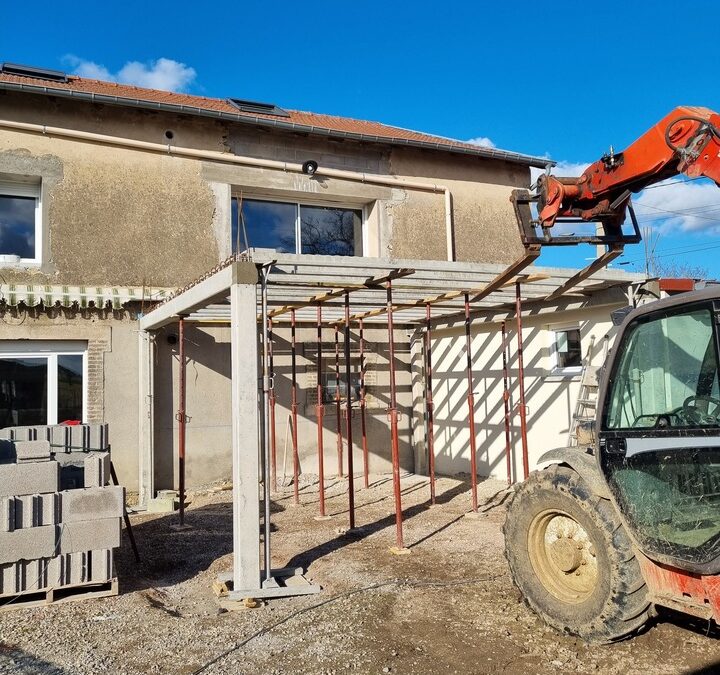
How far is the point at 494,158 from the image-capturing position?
12.3 metres

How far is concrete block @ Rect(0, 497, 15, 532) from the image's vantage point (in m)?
4.88

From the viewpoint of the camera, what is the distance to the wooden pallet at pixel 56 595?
16.5 feet

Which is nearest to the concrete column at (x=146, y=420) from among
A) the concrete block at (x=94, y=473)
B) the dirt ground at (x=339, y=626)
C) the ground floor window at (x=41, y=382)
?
the ground floor window at (x=41, y=382)

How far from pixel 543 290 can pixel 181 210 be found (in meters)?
5.36

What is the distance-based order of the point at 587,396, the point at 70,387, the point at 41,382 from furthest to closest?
the point at 70,387
the point at 41,382
the point at 587,396

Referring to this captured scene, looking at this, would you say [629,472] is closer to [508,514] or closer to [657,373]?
[657,373]

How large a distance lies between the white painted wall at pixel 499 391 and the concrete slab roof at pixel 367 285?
2.17ft

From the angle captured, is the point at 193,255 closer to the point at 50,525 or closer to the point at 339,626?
the point at 50,525

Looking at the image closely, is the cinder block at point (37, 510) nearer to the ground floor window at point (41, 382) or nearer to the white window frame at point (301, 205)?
the ground floor window at point (41, 382)

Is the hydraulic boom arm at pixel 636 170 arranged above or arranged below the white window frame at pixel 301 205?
below

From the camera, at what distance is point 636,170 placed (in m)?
4.33

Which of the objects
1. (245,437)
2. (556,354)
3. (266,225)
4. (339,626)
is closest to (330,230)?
(266,225)

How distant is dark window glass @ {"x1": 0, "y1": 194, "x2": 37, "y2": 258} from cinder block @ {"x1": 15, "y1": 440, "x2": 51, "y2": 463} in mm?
4874

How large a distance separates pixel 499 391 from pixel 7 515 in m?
7.08
